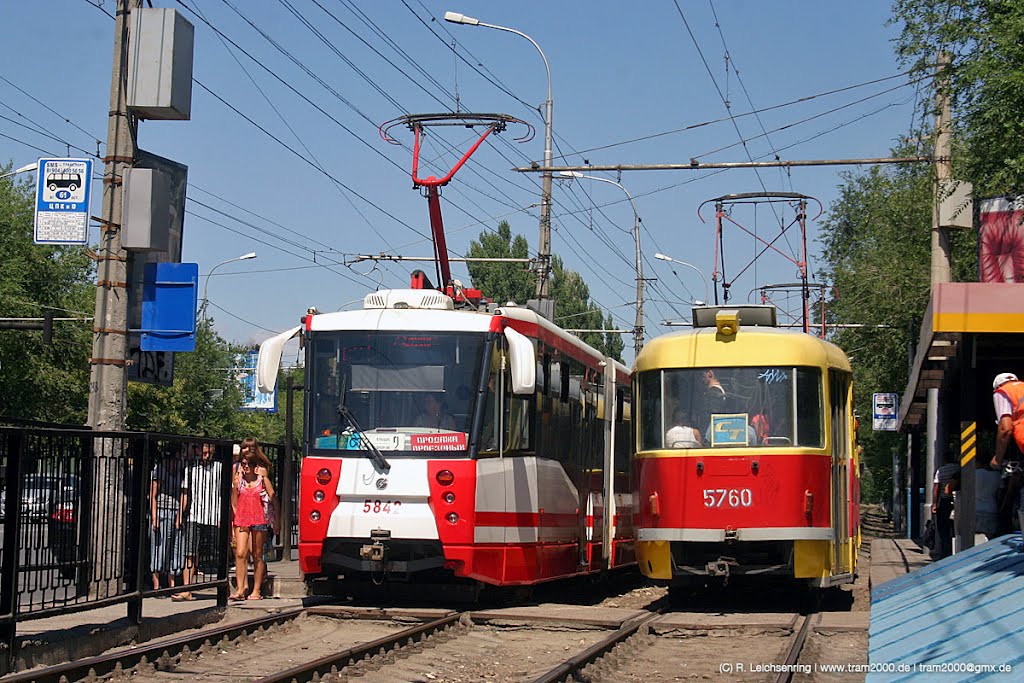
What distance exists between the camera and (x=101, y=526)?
11047 millimetres

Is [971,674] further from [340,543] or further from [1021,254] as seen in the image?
[1021,254]

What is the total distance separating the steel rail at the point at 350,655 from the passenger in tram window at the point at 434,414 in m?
1.88

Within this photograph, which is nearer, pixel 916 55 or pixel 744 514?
pixel 744 514

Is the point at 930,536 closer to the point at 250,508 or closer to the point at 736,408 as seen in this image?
the point at 736,408

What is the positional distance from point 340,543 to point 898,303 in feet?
94.5

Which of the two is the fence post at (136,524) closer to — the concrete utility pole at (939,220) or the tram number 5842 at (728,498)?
the tram number 5842 at (728,498)

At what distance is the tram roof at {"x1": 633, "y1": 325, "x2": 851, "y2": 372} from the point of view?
1494cm

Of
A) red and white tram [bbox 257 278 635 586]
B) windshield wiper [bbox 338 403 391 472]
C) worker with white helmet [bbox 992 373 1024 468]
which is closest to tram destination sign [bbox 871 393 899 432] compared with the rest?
red and white tram [bbox 257 278 635 586]

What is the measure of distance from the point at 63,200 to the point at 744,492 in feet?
25.5

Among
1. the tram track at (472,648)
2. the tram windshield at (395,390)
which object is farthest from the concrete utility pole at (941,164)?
the tram windshield at (395,390)

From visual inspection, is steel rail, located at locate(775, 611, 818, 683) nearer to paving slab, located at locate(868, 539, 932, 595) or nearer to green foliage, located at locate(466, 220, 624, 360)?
paving slab, located at locate(868, 539, 932, 595)

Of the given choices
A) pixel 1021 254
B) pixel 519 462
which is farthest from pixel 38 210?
pixel 1021 254

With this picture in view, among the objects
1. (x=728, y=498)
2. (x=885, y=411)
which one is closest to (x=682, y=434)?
(x=728, y=498)

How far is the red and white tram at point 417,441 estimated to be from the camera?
1369cm
